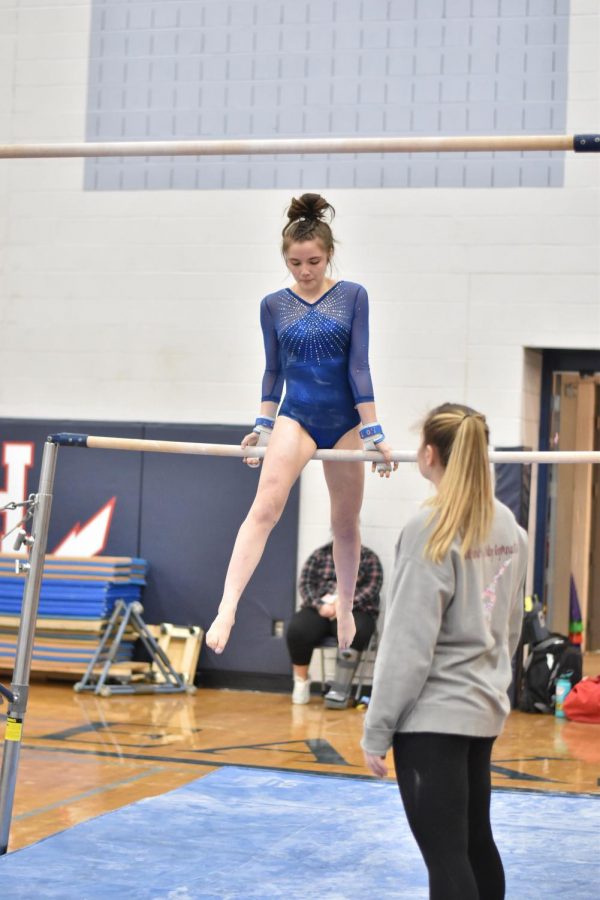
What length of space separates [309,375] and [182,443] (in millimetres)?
501

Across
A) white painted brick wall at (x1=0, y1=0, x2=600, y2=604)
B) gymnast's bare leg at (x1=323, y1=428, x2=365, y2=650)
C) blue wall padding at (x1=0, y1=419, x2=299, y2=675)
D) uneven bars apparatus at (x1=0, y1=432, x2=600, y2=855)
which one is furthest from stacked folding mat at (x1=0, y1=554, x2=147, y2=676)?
gymnast's bare leg at (x1=323, y1=428, x2=365, y2=650)

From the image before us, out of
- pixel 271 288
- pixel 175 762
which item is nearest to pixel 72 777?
pixel 175 762

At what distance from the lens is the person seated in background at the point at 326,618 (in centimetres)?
761

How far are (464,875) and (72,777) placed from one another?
3440mm

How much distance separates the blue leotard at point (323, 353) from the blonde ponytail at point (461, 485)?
132 centimetres

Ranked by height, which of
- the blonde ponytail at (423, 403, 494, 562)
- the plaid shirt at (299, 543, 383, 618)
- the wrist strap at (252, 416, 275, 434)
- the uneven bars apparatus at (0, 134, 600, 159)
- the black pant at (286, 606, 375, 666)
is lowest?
the black pant at (286, 606, 375, 666)

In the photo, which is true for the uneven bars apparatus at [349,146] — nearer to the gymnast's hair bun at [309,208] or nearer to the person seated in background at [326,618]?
the gymnast's hair bun at [309,208]

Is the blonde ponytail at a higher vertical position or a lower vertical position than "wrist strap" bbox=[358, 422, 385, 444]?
lower

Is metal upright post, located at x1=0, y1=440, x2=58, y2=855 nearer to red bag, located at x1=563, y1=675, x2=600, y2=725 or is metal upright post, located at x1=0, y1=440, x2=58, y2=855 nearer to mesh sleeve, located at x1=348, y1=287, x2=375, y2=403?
mesh sleeve, located at x1=348, y1=287, x2=375, y2=403

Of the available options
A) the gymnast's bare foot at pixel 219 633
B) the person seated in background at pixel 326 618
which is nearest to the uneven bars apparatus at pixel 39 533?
A: the gymnast's bare foot at pixel 219 633

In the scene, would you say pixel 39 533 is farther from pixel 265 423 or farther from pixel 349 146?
pixel 349 146

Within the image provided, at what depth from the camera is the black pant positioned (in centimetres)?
765

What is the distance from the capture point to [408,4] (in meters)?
8.04

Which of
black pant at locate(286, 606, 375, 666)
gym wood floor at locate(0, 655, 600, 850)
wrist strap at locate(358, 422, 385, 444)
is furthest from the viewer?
black pant at locate(286, 606, 375, 666)
